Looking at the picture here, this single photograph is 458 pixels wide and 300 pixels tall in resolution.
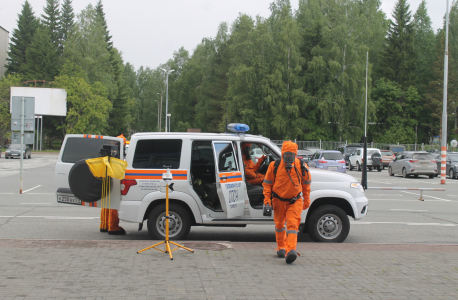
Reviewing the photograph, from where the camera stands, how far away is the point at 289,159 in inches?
260

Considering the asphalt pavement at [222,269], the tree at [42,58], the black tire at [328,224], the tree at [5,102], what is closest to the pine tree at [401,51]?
the tree at [42,58]

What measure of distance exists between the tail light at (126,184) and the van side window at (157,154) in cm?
26

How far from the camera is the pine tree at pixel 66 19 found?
78.2 metres

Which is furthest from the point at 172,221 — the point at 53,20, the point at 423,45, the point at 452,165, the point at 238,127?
the point at 53,20

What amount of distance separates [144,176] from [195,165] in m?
0.90

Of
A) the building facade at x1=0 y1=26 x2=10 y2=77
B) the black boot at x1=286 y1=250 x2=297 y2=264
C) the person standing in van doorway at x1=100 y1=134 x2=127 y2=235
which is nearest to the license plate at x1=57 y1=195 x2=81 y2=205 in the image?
the person standing in van doorway at x1=100 y1=134 x2=127 y2=235

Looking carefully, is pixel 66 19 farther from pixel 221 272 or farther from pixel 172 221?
pixel 221 272

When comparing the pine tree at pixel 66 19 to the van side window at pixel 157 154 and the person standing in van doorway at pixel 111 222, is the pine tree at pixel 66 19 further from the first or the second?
the van side window at pixel 157 154

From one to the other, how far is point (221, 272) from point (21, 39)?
→ 81676 mm

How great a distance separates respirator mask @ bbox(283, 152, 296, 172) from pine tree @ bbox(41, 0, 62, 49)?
7810 cm

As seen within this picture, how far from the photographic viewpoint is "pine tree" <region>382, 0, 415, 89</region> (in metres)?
67.0

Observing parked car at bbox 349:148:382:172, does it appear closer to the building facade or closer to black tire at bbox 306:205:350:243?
black tire at bbox 306:205:350:243

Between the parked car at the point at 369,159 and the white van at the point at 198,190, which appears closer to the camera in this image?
the white van at the point at 198,190

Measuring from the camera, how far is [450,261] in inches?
263
